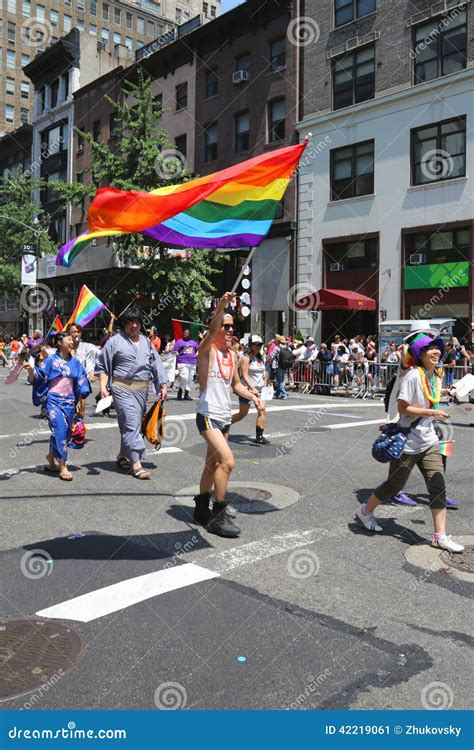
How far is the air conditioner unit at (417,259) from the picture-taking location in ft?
80.6

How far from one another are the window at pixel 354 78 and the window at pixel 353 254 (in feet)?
18.5

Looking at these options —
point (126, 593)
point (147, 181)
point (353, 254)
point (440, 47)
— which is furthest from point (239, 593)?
point (147, 181)

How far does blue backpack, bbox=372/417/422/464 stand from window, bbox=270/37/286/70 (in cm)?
2778

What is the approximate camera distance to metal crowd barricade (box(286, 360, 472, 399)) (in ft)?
64.9

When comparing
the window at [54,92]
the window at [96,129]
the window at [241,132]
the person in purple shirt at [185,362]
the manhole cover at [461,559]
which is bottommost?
the manhole cover at [461,559]

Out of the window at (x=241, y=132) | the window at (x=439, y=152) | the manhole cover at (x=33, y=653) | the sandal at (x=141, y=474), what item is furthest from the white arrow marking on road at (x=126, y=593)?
the window at (x=241, y=132)

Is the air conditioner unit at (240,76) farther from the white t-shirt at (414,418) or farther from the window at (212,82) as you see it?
the white t-shirt at (414,418)

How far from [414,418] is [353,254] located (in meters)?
22.4

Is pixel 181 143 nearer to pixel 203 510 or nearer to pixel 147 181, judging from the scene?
pixel 147 181

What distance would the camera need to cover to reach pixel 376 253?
26.2 metres

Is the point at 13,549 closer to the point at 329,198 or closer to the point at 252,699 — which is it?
the point at 252,699

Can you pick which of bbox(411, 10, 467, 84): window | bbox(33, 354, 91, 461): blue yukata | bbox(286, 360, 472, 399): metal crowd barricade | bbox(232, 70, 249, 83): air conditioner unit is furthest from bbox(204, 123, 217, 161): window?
bbox(33, 354, 91, 461): blue yukata

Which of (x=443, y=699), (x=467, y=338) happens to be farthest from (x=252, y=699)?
(x=467, y=338)

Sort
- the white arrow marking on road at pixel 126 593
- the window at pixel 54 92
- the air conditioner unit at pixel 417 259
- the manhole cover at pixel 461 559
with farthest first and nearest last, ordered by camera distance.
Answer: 1. the window at pixel 54 92
2. the air conditioner unit at pixel 417 259
3. the manhole cover at pixel 461 559
4. the white arrow marking on road at pixel 126 593
